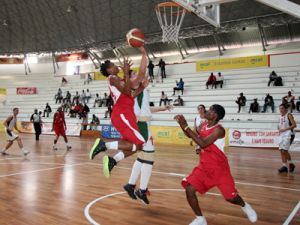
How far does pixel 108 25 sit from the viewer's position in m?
25.9

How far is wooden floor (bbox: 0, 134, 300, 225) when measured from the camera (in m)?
4.12

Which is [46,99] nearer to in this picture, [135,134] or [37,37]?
[37,37]

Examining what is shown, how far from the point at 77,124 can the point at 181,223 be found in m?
18.2

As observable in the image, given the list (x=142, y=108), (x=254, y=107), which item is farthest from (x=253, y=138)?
(x=142, y=108)

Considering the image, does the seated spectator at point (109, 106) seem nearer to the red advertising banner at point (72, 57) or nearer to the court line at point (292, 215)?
the red advertising banner at point (72, 57)

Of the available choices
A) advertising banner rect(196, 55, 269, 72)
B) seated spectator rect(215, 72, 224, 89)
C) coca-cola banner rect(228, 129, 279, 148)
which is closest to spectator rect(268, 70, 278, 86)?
advertising banner rect(196, 55, 269, 72)

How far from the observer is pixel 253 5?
2011 cm

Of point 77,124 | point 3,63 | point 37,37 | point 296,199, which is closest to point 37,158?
point 296,199

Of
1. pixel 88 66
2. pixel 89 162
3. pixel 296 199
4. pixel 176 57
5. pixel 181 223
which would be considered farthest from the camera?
pixel 88 66

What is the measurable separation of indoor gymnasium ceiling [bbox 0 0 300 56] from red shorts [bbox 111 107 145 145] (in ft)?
58.7

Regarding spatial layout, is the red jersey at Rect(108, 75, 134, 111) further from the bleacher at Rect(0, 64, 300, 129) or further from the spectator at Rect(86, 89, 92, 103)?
the spectator at Rect(86, 89, 92, 103)

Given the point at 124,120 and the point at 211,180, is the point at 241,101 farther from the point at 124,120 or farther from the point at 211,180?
the point at 211,180

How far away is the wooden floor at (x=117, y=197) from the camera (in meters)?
4.12

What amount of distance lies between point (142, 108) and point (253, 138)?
10940 mm
